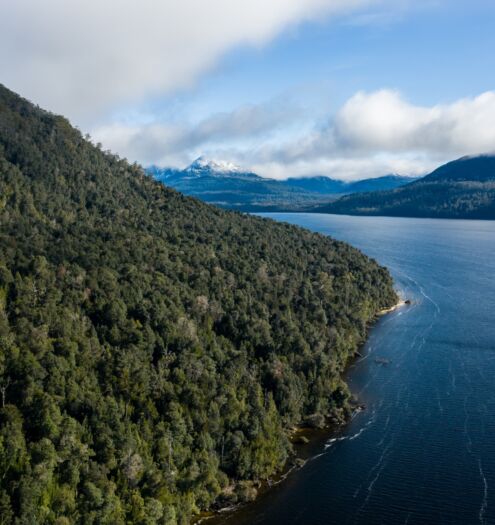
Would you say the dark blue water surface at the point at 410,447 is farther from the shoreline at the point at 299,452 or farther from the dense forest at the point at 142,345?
the dense forest at the point at 142,345

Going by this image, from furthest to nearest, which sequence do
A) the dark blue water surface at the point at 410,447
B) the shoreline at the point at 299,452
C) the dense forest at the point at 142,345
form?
the shoreline at the point at 299,452 → the dark blue water surface at the point at 410,447 → the dense forest at the point at 142,345

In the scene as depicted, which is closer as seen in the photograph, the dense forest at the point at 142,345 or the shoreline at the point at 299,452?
the dense forest at the point at 142,345

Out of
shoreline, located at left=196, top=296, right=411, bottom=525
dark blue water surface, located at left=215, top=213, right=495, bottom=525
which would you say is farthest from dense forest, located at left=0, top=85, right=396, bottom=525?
dark blue water surface, located at left=215, top=213, right=495, bottom=525

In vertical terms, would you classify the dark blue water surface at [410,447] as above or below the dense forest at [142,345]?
below

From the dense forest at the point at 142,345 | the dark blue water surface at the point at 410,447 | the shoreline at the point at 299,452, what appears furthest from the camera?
the shoreline at the point at 299,452

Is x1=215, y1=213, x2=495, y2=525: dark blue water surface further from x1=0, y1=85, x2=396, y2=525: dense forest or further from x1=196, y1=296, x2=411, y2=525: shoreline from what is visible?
x1=0, y1=85, x2=396, y2=525: dense forest

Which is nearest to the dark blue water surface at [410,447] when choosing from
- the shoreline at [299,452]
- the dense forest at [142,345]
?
the shoreline at [299,452]

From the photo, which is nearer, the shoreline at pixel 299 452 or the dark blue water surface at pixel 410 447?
the dark blue water surface at pixel 410 447

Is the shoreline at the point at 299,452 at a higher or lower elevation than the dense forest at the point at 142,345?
lower

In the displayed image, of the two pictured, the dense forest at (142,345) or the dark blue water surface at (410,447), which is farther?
the dark blue water surface at (410,447)
